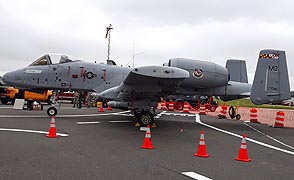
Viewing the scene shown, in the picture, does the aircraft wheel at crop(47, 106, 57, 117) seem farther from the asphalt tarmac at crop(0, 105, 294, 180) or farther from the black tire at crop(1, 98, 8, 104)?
the black tire at crop(1, 98, 8, 104)

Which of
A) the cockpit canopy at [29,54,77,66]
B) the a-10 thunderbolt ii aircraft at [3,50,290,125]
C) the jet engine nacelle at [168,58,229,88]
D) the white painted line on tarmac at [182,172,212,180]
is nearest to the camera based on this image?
the white painted line on tarmac at [182,172,212,180]

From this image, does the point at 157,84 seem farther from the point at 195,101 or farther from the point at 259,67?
the point at 195,101

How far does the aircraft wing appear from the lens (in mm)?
9312

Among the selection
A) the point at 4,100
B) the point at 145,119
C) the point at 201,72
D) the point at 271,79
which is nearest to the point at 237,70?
the point at 271,79

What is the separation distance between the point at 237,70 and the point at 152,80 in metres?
6.85

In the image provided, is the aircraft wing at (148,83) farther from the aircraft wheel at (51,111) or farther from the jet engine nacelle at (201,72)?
the aircraft wheel at (51,111)

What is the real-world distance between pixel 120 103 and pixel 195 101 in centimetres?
1805

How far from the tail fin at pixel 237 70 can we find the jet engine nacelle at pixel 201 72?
2.51m

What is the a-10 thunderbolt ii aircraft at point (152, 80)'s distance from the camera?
35.3 feet

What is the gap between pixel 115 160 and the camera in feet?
18.4

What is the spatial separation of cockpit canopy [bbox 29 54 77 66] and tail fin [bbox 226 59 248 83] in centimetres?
838

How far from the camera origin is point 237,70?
49.8 feet

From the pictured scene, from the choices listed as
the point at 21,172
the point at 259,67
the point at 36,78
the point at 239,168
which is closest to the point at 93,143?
the point at 21,172

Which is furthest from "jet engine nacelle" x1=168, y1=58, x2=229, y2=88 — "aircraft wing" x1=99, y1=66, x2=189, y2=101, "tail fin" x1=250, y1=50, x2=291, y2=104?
"tail fin" x1=250, y1=50, x2=291, y2=104
